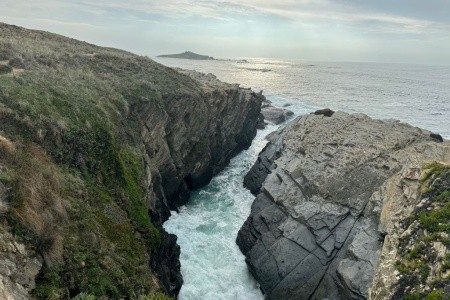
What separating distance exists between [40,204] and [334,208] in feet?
65.5

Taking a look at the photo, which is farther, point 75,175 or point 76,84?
point 76,84

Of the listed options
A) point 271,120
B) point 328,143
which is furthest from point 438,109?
point 328,143

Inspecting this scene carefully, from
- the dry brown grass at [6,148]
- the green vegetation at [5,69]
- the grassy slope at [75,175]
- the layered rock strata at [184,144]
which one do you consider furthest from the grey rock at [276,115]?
the dry brown grass at [6,148]

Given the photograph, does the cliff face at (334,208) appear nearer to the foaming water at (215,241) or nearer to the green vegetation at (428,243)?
the green vegetation at (428,243)

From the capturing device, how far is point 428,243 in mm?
17266

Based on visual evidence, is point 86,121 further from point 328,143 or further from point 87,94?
point 328,143

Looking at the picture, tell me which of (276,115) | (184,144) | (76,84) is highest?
(76,84)

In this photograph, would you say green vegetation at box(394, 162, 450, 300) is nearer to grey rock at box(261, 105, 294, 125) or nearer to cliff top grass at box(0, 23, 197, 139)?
cliff top grass at box(0, 23, 197, 139)

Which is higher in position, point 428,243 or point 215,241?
point 428,243

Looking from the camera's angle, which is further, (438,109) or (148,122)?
(438,109)

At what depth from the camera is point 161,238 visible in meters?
25.3

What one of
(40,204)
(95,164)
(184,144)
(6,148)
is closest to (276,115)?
(184,144)

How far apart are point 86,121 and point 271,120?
55.2 metres

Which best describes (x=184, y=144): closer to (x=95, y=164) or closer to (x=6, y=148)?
(x=95, y=164)
